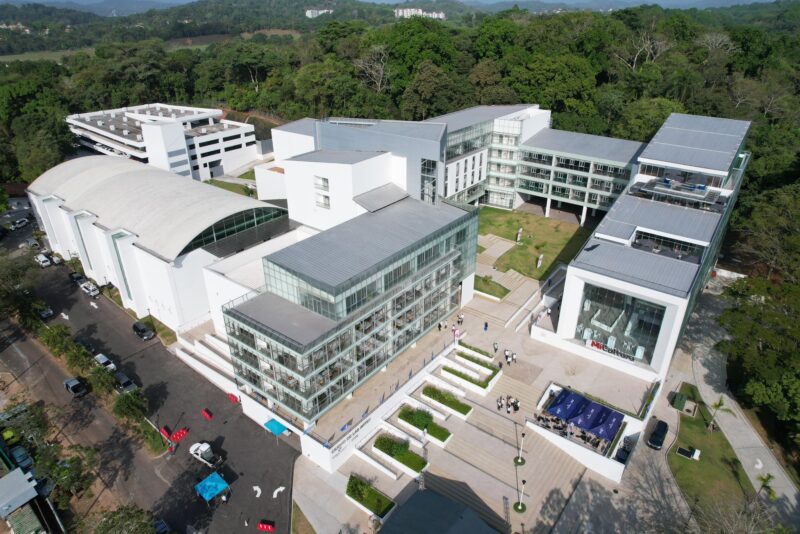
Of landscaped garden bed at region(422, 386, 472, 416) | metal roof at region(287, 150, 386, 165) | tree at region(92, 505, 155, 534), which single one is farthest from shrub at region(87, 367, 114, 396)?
metal roof at region(287, 150, 386, 165)

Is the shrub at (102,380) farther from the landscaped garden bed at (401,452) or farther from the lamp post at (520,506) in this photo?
the lamp post at (520,506)

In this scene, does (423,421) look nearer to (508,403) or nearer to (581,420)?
(508,403)

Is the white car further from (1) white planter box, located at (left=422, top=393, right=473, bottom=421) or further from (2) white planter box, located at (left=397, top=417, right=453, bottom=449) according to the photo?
(1) white planter box, located at (left=422, top=393, right=473, bottom=421)

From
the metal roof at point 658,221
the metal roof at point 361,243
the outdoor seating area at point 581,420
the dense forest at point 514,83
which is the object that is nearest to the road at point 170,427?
the metal roof at point 361,243

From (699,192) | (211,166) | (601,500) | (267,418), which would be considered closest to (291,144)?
(211,166)

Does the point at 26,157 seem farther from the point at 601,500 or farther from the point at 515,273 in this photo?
the point at 601,500
